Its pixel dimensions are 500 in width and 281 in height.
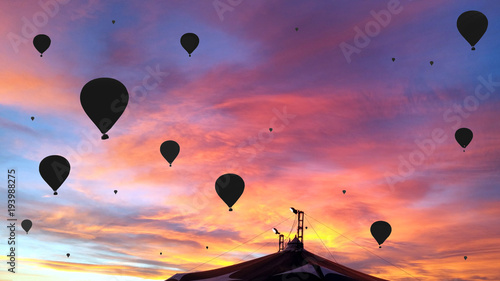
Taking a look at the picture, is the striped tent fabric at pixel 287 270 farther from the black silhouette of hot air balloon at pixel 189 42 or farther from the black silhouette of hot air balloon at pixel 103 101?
the black silhouette of hot air balloon at pixel 189 42

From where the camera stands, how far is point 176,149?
2344cm

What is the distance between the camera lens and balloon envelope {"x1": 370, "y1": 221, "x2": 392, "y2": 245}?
2402 centimetres

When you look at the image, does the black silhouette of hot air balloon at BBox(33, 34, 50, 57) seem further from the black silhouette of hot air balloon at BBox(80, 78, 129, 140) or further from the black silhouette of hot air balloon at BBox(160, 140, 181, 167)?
the black silhouette of hot air balloon at BBox(80, 78, 129, 140)

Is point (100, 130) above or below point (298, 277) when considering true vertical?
above

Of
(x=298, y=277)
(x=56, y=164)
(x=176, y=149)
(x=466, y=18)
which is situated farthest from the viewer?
(x=176, y=149)

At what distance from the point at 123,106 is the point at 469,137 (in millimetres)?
15497

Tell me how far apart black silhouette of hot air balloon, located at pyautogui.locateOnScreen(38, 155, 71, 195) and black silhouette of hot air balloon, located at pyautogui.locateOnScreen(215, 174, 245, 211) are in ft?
18.4

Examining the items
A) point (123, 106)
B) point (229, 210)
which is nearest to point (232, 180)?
point (229, 210)

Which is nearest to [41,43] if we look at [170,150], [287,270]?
[170,150]

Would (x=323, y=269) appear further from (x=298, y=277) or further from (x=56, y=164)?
(x=56, y=164)

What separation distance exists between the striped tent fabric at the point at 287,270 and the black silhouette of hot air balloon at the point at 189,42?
10719 mm

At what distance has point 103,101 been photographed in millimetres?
17219

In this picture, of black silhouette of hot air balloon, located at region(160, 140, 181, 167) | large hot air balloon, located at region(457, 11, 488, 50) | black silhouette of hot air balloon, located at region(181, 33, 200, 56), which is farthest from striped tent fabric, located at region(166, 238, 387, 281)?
large hot air balloon, located at region(457, 11, 488, 50)

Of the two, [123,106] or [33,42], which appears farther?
[33,42]
